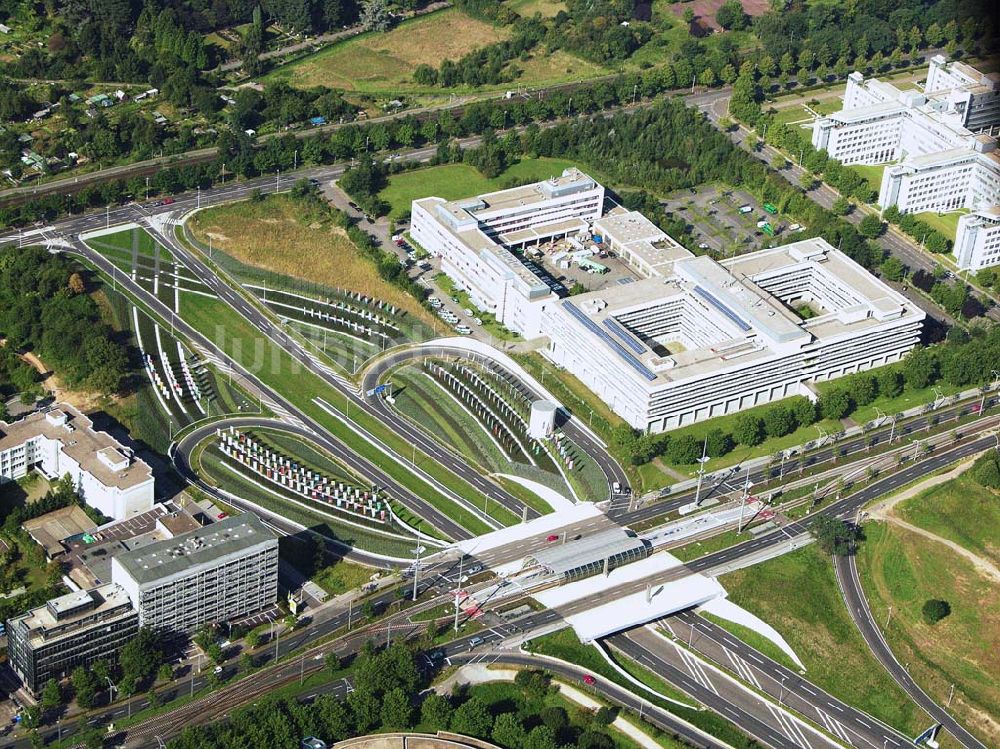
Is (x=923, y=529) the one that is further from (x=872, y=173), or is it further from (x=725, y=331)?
(x=872, y=173)

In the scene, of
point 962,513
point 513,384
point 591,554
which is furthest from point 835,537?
point 513,384

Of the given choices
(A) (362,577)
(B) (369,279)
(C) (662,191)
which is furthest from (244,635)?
(C) (662,191)

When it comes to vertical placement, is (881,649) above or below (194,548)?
below

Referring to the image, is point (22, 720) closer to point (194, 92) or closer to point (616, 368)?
point (616, 368)

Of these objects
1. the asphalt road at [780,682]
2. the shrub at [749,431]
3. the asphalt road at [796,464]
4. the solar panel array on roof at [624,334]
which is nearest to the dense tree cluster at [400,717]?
the asphalt road at [780,682]

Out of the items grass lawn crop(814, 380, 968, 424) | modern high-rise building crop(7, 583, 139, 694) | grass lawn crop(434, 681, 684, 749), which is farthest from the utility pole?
grass lawn crop(814, 380, 968, 424)

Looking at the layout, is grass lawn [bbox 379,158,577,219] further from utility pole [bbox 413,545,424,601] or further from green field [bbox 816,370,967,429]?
utility pole [bbox 413,545,424,601]

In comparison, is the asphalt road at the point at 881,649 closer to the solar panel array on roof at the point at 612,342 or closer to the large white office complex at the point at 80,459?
the solar panel array on roof at the point at 612,342
